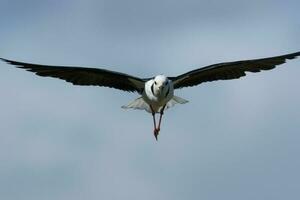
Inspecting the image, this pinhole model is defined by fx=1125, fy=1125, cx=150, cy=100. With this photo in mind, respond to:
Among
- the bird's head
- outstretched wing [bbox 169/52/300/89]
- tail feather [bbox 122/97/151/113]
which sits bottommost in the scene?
tail feather [bbox 122/97/151/113]

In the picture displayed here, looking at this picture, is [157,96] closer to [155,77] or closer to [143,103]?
[155,77]

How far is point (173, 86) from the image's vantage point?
3192 centimetres

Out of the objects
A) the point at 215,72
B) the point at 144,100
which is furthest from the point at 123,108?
the point at 215,72

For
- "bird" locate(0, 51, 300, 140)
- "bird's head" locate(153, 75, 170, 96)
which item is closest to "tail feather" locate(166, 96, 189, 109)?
"bird" locate(0, 51, 300, 140)

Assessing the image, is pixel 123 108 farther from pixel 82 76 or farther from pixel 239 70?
pixel 239 70

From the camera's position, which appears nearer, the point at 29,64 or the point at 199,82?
the point at 29,64

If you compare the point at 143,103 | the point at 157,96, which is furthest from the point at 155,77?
the point at 143,103

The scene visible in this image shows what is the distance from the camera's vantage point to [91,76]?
32.3m

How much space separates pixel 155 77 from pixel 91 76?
2.44 m

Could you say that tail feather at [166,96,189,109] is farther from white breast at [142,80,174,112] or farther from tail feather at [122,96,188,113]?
white breast at [142,80,174,112]

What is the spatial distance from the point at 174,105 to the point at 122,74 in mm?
1786

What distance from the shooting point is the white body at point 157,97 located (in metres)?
30.3

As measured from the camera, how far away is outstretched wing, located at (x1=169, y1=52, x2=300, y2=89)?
3244 cm

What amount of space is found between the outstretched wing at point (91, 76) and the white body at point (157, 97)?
0.42 meters
